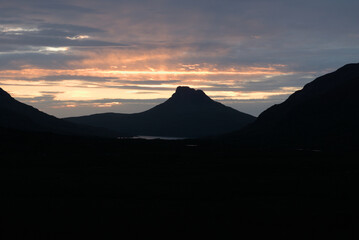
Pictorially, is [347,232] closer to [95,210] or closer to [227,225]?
[227,225]

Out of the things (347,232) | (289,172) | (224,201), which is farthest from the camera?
(289,172)

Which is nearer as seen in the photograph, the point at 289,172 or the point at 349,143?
the point at 289,172

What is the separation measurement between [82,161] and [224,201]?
57793 mm

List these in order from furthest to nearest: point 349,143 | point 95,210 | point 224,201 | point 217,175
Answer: point 349,143
point 217,175
point 224,201
point 95,210

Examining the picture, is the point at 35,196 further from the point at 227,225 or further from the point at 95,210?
the point at 227,225

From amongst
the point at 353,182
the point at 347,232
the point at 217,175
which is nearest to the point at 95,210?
the point at 347,232

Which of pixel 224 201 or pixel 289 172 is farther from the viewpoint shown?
pixel 289 172

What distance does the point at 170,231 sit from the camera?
36.0m

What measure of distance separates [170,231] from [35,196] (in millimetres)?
23418

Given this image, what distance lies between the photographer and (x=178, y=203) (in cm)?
4809

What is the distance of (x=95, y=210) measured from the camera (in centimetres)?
4331

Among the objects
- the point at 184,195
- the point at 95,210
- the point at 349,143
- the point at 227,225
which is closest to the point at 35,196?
the point at 95,210

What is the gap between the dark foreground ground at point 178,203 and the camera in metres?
36.0

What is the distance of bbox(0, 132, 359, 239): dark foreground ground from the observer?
118ft
